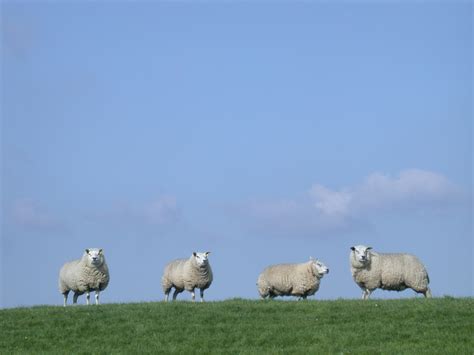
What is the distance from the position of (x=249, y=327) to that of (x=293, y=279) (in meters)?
9.50

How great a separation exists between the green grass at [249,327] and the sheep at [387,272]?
5210 mm

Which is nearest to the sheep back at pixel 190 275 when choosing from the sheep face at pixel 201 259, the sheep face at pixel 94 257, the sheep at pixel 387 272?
the sheep face at pixel 201 259

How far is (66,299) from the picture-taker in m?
39.0

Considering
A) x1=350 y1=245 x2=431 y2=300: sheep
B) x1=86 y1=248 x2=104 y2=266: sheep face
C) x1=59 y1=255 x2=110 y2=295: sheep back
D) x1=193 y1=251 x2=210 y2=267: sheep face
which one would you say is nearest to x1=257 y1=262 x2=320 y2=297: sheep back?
x1=350 y1=245 x2=431 y2=300: sheep

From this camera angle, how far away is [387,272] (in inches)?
1353

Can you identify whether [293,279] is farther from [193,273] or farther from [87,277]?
[87,277]

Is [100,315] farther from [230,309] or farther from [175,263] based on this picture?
[175,263]

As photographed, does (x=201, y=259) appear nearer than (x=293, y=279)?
No

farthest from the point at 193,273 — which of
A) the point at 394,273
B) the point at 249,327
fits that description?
the point at 249,327

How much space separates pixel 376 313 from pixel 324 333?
2.77m

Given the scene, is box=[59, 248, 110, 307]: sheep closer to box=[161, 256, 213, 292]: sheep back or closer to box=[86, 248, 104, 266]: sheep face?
box=[86, 248, 104, 266]: sheep face

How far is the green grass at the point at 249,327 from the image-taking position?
78.2ft

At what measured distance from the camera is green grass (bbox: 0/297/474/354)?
78.2 feet

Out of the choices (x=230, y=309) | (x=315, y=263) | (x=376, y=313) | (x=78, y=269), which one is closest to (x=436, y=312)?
(x=376, y=313)
